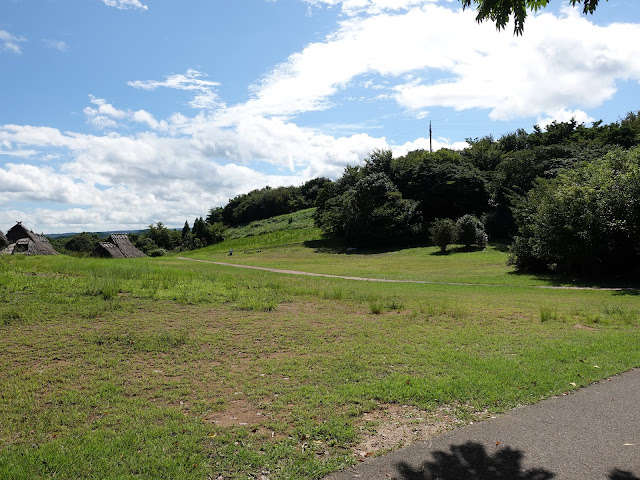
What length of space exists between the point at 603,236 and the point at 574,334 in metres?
14.2

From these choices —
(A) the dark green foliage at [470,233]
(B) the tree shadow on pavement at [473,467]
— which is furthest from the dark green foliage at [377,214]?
(B) the tree shadow on pavement at [473,467]

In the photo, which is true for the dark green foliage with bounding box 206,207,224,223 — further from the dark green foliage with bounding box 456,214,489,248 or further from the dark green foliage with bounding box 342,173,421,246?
the dark green foliage with bounding box 456,214,489,248

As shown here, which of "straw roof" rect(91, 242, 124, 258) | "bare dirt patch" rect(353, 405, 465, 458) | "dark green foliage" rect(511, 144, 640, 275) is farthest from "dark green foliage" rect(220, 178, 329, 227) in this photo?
"bare dirt patch" rect(353, 405, 465, 458)

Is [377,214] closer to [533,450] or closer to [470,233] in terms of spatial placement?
[470,233]

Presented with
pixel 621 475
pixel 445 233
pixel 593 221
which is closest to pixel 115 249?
pixel 445 233

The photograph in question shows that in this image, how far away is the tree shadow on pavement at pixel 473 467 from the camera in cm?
380

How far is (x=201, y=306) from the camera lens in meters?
11.9

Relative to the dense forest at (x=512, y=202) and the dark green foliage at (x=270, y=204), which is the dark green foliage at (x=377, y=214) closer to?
the dense forest at (x=512, y=202)

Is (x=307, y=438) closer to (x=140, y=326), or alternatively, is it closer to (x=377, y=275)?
(x=140, y=326)

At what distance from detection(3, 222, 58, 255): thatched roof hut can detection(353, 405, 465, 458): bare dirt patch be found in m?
43.0

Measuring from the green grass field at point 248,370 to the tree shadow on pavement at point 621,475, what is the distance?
56.3 inches

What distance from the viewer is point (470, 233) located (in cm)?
4225

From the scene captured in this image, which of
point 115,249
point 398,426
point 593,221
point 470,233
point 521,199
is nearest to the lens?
point 398,426

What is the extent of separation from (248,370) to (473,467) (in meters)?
3.72
